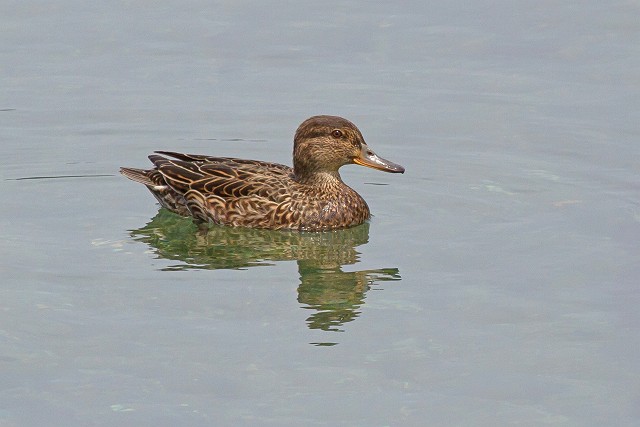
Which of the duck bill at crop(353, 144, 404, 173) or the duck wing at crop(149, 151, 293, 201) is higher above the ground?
the duck bill at crop(353, 144, 404, 173)

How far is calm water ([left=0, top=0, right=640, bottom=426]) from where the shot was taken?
1057 cm

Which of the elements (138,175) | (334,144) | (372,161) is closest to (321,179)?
(334,144)

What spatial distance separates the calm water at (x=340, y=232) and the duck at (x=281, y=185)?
0.23 m

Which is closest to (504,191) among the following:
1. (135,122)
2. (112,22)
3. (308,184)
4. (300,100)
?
(308,184)

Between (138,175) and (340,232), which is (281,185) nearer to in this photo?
(340,232)

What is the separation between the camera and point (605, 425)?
33.0 ft

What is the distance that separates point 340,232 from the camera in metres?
15.1

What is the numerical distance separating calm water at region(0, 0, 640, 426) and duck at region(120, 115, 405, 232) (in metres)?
0.23

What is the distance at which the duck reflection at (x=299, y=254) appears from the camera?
41.1 feet

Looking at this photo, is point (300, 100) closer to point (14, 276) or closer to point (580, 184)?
point (580, 184)

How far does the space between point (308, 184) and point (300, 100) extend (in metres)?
2.96

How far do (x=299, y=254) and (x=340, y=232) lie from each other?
107 cm

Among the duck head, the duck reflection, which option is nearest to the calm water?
the duck reflection

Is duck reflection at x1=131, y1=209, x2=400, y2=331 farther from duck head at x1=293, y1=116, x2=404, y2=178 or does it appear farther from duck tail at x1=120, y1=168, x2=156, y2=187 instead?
duck head at x1=293, y1=116, x2=404, y2=178
